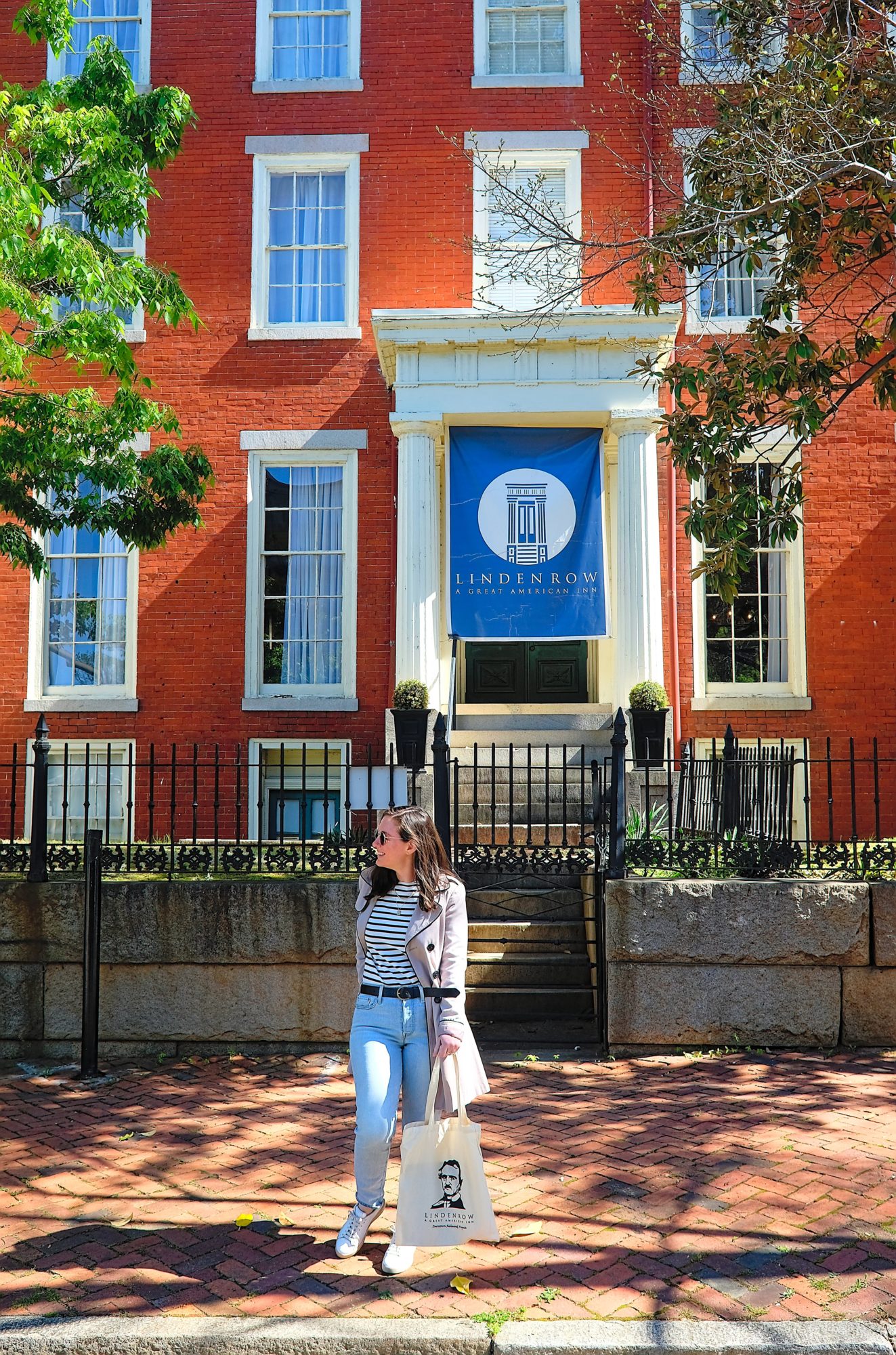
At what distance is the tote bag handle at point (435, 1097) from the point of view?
4.46 meters

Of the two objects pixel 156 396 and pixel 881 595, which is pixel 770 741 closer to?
pixel 881 595

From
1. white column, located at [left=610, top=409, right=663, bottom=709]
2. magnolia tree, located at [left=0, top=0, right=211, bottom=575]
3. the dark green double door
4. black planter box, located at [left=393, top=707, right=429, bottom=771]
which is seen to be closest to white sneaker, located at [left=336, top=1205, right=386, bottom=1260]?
magnolia tree, located at [left=0, top=0, right=211, bottom=575]

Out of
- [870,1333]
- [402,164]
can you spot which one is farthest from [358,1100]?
[402,164]

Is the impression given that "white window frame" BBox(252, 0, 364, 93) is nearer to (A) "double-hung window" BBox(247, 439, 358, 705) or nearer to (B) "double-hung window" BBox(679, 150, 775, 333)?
(B) "double-hung window" BBox(679, 150, 775, 333)

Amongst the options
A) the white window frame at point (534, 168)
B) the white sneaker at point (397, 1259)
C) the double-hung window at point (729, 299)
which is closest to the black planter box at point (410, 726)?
the white window frame at point (534, 168)

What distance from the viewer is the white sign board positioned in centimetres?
827

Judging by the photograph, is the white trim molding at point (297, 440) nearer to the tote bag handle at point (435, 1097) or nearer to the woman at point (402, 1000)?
the woman at point (402, 1000)

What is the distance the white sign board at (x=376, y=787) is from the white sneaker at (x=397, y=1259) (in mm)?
3622

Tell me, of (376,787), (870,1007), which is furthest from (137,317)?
(870,1007)

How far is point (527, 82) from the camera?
14.8 m

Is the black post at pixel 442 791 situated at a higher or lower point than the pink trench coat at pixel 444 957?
higher

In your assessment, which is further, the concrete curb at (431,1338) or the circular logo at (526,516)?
the circular logo at (526,516)

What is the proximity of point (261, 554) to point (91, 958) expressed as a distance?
7778mm

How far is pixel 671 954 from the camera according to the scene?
7.99 metres
